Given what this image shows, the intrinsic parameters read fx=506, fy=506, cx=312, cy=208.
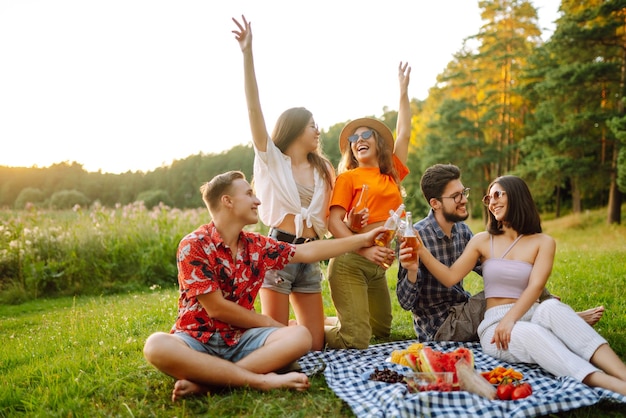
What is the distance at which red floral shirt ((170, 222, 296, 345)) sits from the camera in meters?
3.55

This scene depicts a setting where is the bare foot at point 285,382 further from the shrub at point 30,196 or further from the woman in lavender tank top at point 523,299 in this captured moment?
the shrub at point 30,196

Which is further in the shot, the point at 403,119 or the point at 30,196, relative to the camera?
the point at 30,196

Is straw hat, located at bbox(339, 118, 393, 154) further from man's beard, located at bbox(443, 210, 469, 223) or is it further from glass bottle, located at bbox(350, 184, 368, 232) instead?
man's beard, located at bbox(443, 210, 469, 223)

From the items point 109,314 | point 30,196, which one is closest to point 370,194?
point 109,314

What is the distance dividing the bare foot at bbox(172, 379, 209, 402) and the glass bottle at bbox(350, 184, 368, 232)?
77.5 inches

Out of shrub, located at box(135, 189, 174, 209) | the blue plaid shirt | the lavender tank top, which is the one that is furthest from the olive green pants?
shrub, located at box(135, 189, 174, 209)

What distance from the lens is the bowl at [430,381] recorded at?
3.13 metres

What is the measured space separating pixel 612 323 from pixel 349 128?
313 cm

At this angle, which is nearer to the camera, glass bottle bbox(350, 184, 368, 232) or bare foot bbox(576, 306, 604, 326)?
bare foot bbox(576, 306, 604, 326)

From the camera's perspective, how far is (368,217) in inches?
181

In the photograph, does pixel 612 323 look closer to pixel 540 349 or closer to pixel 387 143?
pixel 540 349

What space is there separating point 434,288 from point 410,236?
0.91 meters

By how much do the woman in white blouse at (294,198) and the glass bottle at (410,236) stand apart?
3.13ft

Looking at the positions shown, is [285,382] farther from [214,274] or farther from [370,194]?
[370,194]
